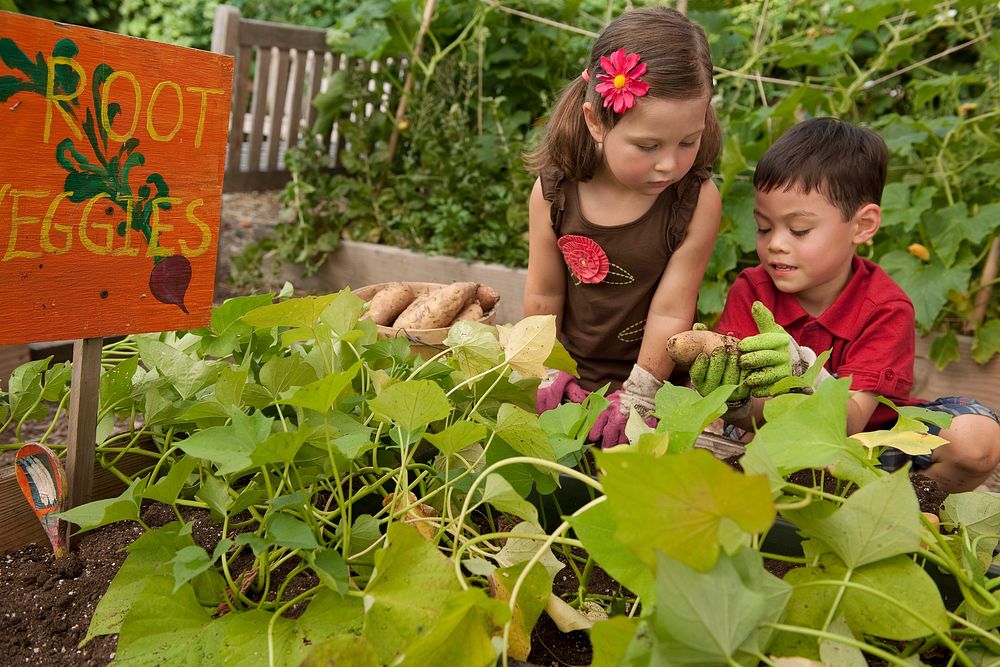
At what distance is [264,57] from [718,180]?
224 cm

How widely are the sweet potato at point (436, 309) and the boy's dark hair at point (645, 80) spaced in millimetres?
393

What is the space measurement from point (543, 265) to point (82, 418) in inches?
41.0

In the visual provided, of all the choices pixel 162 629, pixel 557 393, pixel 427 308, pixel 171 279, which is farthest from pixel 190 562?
pixel 427 308

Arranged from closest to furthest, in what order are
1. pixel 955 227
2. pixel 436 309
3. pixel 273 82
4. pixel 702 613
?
pixel 702 613 → pixel 436 309 → pixel 955 227 → pixel 273 82

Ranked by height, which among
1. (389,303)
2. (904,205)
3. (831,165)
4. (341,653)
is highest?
(831,165)

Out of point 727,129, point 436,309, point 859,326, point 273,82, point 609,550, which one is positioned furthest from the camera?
point 273,82

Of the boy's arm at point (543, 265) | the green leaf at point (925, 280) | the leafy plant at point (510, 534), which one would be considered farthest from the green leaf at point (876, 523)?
the green leaf at point (925, 280)

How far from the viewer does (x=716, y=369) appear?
3.67 ft

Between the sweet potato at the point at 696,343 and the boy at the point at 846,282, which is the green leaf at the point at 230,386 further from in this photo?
the boy at the point at 846,282

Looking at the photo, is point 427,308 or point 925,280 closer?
point 427,308

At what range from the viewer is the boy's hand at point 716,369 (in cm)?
112

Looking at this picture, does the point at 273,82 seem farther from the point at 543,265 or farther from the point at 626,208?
the point at 626,208

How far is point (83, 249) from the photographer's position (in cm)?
92

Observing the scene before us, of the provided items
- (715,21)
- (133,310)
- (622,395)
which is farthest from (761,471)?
(715,21)
